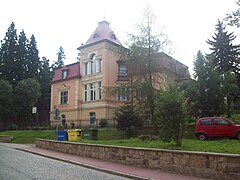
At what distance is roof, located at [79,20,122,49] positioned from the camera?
40188 mm

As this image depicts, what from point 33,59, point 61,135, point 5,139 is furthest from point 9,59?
point 61,135

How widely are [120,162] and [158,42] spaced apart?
12.4 metres

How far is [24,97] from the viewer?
4634 centimetres

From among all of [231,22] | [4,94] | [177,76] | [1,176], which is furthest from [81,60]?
[1,176]

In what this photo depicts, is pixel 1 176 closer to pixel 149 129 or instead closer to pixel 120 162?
pixel 120 162

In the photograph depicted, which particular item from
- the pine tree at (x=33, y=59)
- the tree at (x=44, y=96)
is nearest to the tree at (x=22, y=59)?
the pine tree at (x=33, y=59)

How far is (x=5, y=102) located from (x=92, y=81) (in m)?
15.2

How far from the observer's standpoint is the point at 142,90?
21609 mm

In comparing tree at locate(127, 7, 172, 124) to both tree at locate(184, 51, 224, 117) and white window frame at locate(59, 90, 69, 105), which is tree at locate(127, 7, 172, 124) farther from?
white window frame at locate(59, 90, 69, 105)

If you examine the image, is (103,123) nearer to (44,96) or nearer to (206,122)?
(206,122)

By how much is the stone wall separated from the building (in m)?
21.5

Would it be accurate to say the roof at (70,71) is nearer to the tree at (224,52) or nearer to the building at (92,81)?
the building at (92,81)

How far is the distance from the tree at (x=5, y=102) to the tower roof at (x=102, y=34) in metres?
15.1

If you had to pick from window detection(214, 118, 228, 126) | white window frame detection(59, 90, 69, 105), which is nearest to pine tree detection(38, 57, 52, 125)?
white window frame detection(59, 90, 69, 105)
